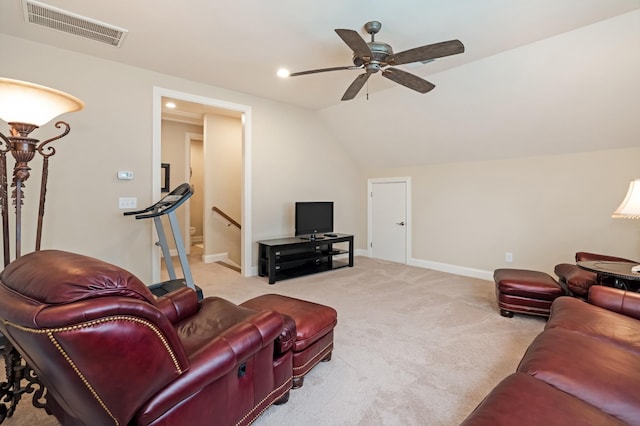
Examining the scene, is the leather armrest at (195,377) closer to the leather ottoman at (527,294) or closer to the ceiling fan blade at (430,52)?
the ceiling fan blade at (430,52)

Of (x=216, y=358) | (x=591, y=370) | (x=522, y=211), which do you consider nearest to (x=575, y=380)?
(x=591, y=370)

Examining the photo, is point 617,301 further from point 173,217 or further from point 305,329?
point 173,217

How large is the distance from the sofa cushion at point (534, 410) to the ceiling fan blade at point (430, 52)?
209 cm

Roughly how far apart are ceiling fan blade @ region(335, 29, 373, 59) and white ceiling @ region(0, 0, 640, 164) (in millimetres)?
337

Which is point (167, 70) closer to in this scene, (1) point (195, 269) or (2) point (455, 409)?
(1) point (195, 269)

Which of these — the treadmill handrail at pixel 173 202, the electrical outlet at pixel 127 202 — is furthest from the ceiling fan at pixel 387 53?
the electrical outlet at pixel 127 202

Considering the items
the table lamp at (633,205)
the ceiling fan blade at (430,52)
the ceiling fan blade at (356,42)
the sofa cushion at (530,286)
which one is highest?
the ceiling fan blade at (356,42)

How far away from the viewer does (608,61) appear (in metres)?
A: 2.90

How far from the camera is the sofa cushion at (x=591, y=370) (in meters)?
1.23

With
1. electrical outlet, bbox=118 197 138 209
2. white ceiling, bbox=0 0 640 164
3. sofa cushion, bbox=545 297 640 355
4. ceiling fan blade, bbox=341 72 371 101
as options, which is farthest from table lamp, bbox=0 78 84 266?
sofa cushion, bbox=545 297 640 355

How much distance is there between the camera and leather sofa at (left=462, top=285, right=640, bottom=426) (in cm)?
111

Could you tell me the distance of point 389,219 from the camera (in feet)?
19.5

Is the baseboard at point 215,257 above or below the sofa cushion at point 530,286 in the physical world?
below

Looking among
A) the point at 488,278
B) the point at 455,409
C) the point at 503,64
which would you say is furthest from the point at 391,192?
the point at 455,409
